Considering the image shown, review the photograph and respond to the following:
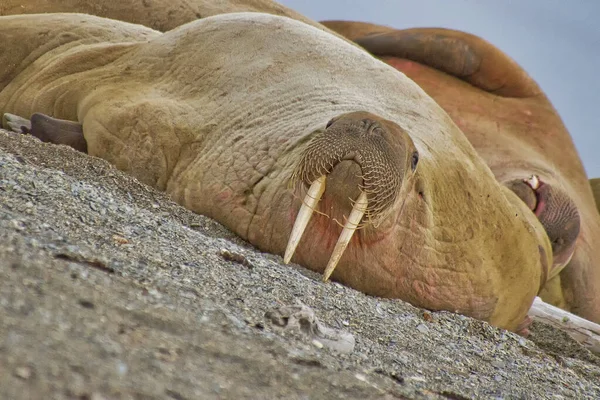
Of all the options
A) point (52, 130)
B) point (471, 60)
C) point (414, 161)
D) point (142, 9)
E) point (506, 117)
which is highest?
point (471, 60)

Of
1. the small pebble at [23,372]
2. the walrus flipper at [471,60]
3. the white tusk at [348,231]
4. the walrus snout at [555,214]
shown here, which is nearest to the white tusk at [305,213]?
the white tusk at [348,231]

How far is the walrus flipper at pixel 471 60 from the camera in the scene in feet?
27.3

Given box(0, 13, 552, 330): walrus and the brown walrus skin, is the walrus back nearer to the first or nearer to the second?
box(0, 13, 552, 330): walrus

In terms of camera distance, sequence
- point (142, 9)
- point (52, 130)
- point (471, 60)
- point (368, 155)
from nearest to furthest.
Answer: point (368, 155) → point (52, 130) → point (142, 9) → point (471, 60)

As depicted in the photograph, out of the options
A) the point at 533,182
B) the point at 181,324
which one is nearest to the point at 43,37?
the point at 533,182

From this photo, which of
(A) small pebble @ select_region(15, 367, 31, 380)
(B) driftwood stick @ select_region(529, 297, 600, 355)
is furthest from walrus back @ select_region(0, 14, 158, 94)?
(A) small pebble @ select_region(15, 367, 31, 380)

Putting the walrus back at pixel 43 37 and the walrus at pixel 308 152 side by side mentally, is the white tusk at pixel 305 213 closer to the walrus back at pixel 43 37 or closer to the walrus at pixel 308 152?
the walrus at pixel 308 152

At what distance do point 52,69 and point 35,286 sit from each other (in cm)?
443

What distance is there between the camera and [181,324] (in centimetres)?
197

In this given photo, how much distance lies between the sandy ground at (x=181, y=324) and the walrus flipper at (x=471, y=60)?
455 cm

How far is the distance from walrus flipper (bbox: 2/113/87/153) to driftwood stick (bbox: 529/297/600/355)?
2.73m

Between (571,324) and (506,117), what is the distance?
3.28 meters

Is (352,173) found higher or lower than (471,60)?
lower

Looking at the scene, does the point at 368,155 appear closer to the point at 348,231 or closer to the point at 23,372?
the point at 348,231
